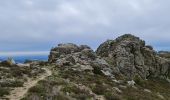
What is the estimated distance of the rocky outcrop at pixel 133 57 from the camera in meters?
68.2

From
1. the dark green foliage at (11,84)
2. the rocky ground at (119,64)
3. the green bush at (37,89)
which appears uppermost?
the rocky ground at (119,64)

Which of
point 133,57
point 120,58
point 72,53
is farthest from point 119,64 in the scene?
point 72,53

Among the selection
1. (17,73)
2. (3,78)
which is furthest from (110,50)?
(3,78)

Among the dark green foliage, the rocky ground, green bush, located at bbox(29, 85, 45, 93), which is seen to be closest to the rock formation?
the rocky ground

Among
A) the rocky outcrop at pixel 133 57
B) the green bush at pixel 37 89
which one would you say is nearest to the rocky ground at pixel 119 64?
the rocky outcrop at pixel 133 57

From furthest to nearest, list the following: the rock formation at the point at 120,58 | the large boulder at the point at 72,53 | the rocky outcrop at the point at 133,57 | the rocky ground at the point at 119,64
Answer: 1. the rocky outcrop at the point at 133,57
2. the large boulder at the point at 72,53
3. the rock formation at the point at 120,58
4. the rocky ground at the point at 119,64

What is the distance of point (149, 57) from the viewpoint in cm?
7819

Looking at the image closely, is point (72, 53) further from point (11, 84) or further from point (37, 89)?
point (37, 89)

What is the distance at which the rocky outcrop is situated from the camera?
68.2 metres

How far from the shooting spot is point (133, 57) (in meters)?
72.2

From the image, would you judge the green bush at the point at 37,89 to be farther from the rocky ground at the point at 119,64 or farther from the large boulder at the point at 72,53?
the large boulder at the point at 72,53

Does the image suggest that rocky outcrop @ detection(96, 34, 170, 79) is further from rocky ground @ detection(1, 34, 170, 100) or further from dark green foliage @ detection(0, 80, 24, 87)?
dark green foliage @ detection(0, 80, 24, 87)

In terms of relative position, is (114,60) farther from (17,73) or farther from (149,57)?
(17,73)

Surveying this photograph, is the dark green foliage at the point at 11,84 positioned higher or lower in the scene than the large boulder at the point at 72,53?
lower
